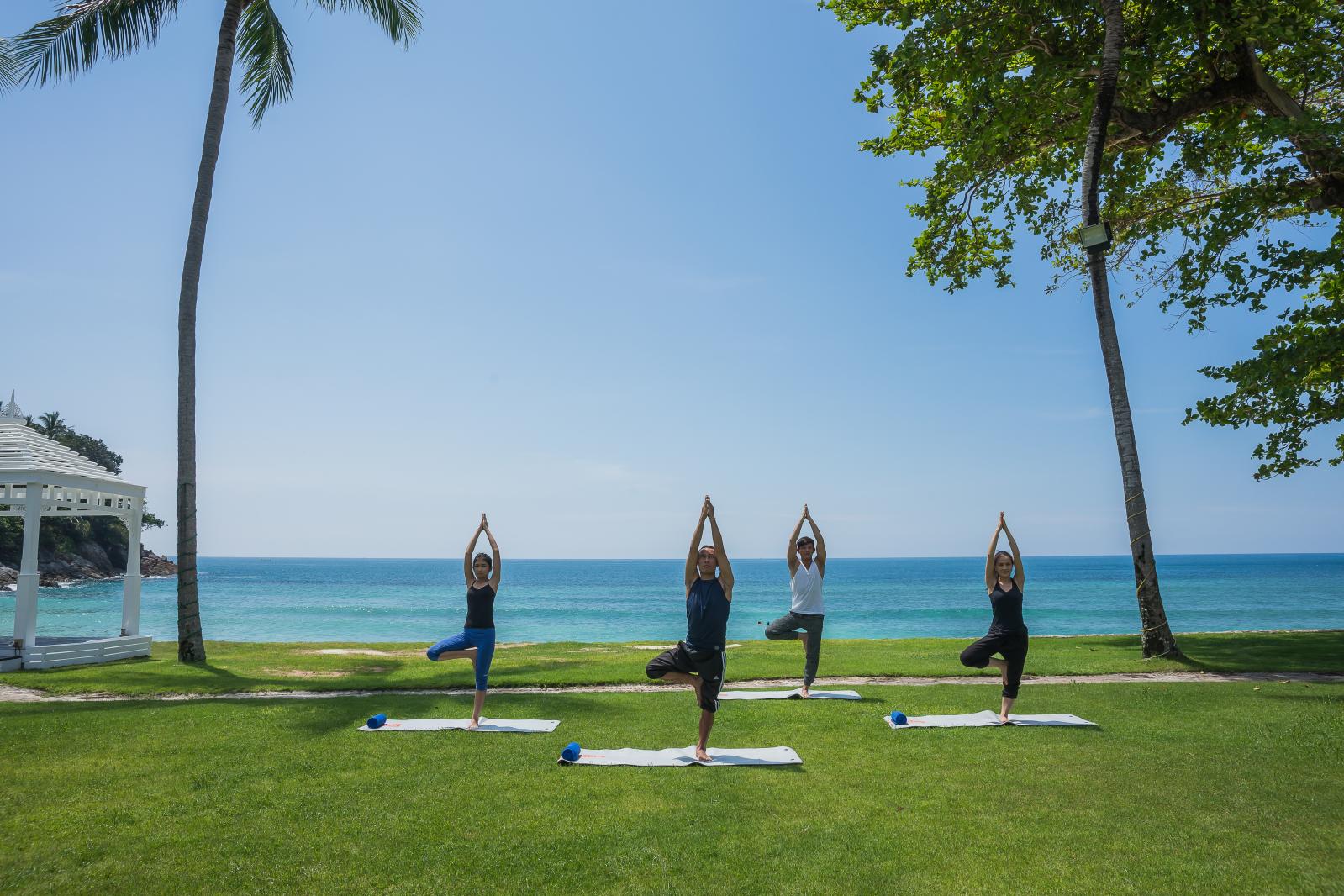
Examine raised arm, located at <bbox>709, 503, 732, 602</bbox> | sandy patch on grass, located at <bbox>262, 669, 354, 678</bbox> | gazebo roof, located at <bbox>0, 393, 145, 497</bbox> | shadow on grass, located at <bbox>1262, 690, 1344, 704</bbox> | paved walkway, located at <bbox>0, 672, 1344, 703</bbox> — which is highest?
gazebo roof, located at <bbox>0, 393, 145, 497</bbox>

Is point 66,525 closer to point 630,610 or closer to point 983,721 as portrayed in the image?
point 630,610

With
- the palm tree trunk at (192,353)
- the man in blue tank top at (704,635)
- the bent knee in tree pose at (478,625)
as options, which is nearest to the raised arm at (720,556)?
the man in blue tank top at (704,635)

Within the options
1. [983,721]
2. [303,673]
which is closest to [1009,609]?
[983,721]

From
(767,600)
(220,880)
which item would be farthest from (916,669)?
(767,600)

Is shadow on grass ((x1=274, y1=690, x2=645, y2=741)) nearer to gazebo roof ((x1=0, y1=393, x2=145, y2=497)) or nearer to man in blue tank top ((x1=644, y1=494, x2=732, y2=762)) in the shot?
man in blue tank top ((x1=644, y1=494, x2=732, y2=762))

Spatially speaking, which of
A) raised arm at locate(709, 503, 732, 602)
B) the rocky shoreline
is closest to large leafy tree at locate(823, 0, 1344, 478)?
raised arm at locate(709, 503, 732, 602)

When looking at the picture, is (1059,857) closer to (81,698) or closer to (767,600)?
(81,698)

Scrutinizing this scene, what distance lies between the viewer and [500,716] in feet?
34.2

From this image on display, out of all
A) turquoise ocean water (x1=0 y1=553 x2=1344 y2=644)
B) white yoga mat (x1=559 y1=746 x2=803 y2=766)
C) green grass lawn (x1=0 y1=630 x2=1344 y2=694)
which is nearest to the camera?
white yoga mat (x1=559 y1=746 x2=803 y2=766)

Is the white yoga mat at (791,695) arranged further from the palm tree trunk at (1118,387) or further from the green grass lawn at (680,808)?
the palm tree trunk at (1118,387)

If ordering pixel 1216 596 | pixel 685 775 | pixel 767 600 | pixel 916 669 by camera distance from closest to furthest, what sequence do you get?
pixel 685 775 < pixel 916 669 < pixel 1216 596 < pixel 767 600

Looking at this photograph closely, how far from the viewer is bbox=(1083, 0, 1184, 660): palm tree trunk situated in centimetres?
1420

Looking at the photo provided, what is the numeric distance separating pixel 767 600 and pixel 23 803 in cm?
7531

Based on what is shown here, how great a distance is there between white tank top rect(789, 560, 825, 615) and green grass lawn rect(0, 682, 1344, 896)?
1.95 m
